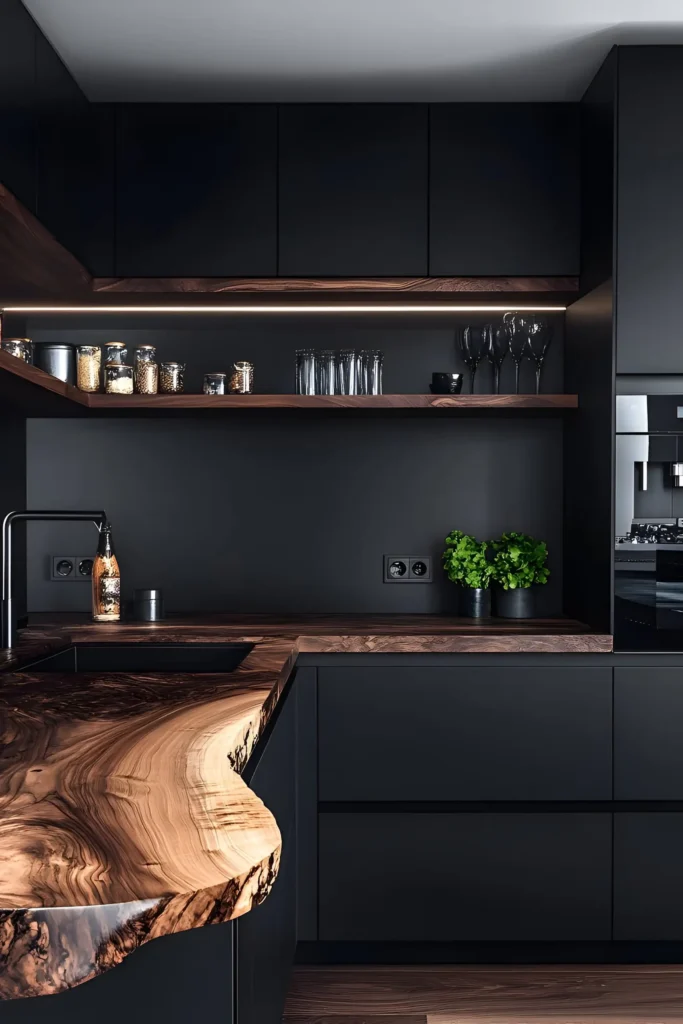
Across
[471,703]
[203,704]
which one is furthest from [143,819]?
[471,703]

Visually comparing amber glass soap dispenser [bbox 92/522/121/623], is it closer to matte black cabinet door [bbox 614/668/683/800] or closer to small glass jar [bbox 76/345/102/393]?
small glass jar [bbox 76/345/102/393]

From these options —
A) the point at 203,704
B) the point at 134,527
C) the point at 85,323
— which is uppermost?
the point at 85,323

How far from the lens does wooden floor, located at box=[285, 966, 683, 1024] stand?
2080 mm

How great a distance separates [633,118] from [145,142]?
55.4 inches

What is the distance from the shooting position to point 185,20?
224cm

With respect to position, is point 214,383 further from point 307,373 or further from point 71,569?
point 71,569

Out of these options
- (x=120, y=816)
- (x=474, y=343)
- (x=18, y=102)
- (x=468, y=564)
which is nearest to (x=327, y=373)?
(x=474, y=343)

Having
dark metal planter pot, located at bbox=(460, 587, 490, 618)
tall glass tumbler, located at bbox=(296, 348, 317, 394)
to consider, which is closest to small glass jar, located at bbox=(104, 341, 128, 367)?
tall glass tumbler, located at bbox=(296, 348, 317, 394)

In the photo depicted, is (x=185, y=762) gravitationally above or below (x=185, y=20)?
below

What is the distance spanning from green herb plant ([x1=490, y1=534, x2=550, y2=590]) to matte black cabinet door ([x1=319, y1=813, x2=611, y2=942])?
0.72 m

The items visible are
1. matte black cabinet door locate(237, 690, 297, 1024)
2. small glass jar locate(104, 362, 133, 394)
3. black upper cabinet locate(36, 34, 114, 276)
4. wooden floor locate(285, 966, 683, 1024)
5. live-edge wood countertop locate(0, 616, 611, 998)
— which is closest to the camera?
live-edge wood countertop locate(0, 616, 611, 998)

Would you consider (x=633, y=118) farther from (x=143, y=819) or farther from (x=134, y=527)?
(x=143, y=819)

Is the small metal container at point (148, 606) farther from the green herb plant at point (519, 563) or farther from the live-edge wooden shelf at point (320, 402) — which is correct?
the green herb plant at point (519, 563)

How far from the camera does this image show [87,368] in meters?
2.76
